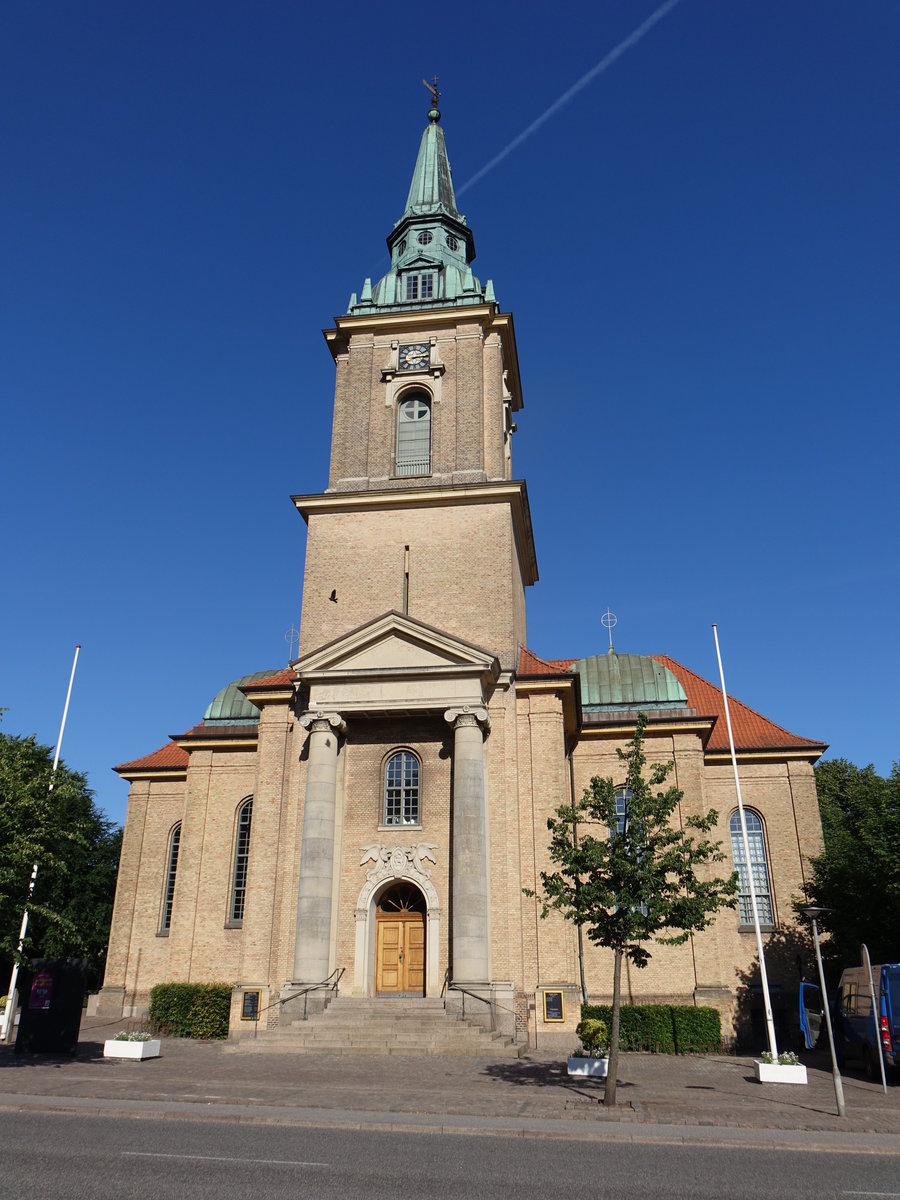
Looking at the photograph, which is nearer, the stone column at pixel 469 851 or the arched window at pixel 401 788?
the stone column at pixel 469 851

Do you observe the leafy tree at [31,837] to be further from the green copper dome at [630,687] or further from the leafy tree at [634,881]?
the green copper dome at [630,687]

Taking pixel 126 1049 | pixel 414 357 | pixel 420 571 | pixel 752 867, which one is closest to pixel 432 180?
pixel 414 357

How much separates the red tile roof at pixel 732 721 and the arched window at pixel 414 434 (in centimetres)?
789

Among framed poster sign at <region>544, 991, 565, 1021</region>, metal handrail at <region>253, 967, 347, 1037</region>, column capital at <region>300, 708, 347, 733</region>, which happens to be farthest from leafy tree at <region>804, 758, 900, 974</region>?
column capital at <region>300, 708, 347, 733</region>

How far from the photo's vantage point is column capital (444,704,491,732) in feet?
89.4

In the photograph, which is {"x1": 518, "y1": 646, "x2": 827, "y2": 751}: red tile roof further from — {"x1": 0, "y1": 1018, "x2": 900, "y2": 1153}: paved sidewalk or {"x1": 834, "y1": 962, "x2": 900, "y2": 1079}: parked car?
{"x1": 0, "y1": 1018, "x2": 900, "y2": 1153}: paved sidewalk

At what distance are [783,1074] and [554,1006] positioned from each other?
7.25m

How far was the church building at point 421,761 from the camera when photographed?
86.8 feet

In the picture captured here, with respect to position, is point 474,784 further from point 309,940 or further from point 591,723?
point 591,723

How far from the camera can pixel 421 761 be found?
28688mm

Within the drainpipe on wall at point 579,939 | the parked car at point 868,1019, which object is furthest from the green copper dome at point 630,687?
the parked car at point 868,1019

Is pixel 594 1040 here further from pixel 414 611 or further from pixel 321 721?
pixel 414 611

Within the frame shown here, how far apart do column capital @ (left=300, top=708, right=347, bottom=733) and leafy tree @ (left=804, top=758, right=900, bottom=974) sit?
49.6ft

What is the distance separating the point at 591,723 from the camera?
34.3 meters
